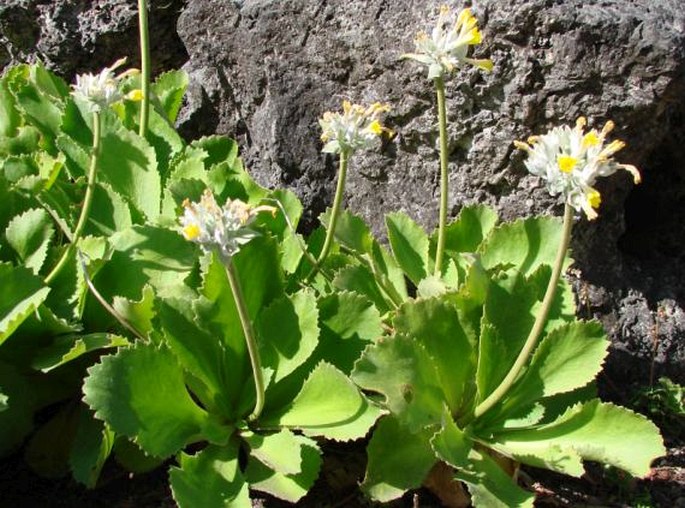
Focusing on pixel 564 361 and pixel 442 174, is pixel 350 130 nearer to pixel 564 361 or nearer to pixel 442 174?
pixel 442 174

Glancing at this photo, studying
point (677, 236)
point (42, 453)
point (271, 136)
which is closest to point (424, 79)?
point (271, 136)

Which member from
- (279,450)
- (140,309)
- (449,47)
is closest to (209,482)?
(279,450)

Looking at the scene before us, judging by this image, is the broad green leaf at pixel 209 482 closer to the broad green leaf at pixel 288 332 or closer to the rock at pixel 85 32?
the broad green leaf at pixel 288 332

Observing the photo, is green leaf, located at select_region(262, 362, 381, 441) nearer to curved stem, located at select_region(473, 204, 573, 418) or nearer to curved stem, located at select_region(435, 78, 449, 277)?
curved stem, located at select_region(473, 204, 573, 418)

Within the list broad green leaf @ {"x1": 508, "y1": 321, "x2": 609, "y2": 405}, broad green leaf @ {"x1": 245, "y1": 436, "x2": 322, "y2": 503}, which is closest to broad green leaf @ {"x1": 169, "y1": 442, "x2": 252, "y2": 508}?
broad green leaf @ {"x1": 245, "y1": 436, "x2": 322, "y2": 503}

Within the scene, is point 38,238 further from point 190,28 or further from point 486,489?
point 486,489

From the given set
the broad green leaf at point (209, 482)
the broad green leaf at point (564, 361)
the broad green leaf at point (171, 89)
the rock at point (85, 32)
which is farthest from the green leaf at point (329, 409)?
the rock at point (85, 32)
